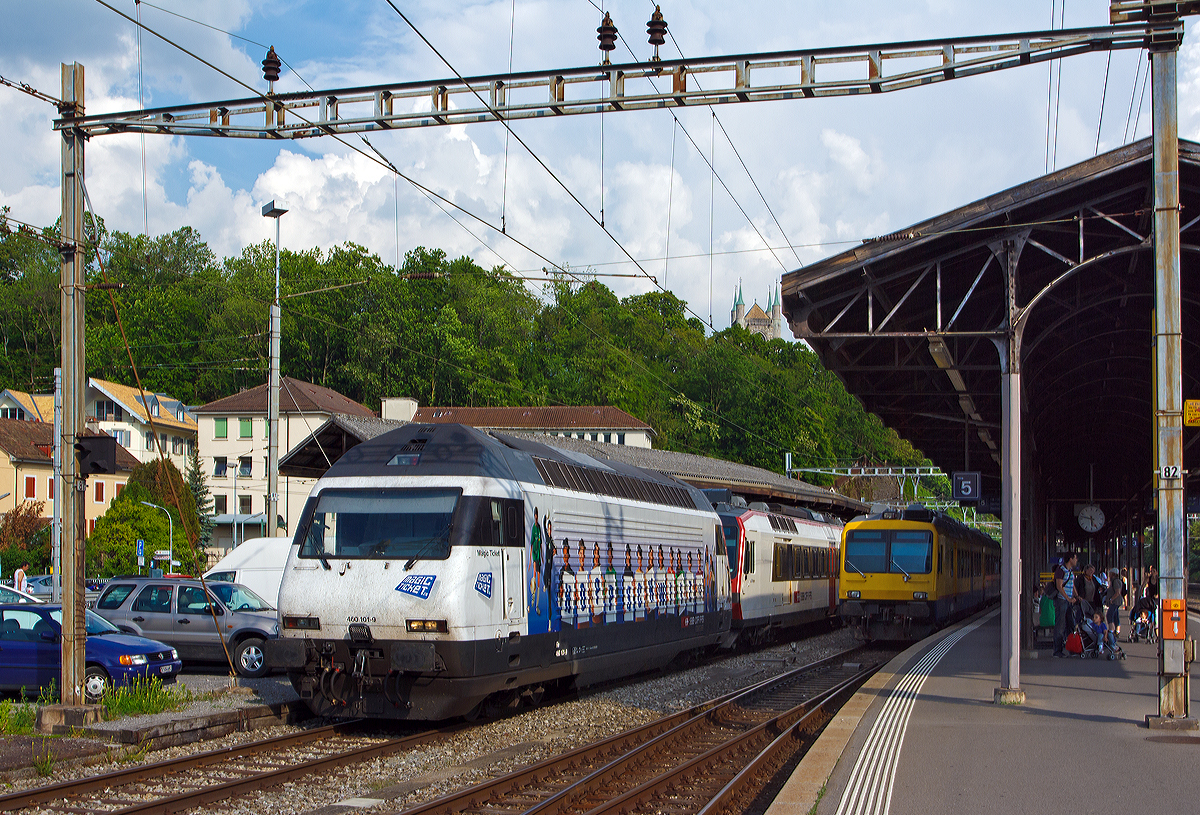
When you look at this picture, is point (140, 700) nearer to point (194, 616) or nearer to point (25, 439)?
point (194, 616)

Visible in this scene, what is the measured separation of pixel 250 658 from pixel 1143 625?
1747 centimetres

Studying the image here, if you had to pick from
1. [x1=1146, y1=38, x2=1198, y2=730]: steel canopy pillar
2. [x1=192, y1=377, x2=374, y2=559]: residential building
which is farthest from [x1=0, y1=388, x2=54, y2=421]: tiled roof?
[x1=1146, y1=38, x2=1198, y2=730]: steel canopy pillar

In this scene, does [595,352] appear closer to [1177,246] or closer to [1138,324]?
[1138,324]

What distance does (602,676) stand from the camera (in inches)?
619

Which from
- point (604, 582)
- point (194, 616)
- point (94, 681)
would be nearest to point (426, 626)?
point (604, 582)

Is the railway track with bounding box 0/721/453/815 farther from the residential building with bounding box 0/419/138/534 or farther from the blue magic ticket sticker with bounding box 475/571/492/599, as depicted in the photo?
the residential building with bounding box 0/419/138/534

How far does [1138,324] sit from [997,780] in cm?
1207

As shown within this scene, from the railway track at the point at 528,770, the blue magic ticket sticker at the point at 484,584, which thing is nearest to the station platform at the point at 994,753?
the railway track at the point at 528,770

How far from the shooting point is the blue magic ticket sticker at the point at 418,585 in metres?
11.9

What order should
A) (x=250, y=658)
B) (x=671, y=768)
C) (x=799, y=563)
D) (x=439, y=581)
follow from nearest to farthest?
(x=671, y=768), (x=439, y=581), (x=250, y=658), (x=799, y=563)

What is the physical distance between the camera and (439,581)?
39.0 feet

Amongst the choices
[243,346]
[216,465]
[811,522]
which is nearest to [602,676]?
[811,522]

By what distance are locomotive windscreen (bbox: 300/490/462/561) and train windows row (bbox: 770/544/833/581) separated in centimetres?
1522

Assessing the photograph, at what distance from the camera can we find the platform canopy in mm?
14727
